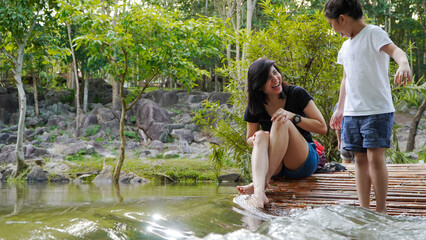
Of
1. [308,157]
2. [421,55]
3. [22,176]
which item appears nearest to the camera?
[308,157]

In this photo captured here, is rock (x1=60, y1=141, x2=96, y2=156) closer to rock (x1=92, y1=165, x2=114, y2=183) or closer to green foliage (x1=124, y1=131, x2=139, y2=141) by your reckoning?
green foliage (x1=124, y1=131, x2=139, y2=141)

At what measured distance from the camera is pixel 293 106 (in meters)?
3.41

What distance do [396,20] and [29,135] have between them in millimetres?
20461

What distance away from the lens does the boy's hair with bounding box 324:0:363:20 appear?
103 inches

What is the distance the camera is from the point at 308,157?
3555 millimetres

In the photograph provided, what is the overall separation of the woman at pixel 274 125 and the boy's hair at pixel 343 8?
619 mm

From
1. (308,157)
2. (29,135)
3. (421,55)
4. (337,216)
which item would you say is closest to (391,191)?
(308,157)

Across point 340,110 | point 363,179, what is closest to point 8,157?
point 340,110

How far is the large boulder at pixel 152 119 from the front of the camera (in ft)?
61.5

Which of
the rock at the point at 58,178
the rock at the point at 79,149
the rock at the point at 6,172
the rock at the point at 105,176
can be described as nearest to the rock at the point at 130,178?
the rock at the point at 105,176

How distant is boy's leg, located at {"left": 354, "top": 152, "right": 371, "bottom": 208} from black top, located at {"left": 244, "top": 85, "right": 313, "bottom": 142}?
0.74 meters

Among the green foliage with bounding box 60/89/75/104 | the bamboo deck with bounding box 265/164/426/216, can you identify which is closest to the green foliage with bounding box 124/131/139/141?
the green foliage with bounding box 60/89/75/104

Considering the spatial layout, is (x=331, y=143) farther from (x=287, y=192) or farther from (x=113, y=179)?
(x=113, y=179)

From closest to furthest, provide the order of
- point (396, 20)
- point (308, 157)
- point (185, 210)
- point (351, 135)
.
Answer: point (351, 135)
point (185, 210)
point (308, 157)
point (396, 20)
